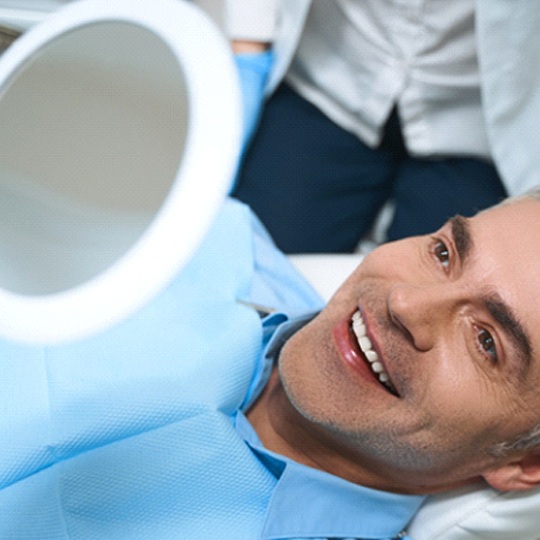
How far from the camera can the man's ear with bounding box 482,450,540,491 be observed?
32.7 inches

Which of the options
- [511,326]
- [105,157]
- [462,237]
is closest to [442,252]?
[462,237]

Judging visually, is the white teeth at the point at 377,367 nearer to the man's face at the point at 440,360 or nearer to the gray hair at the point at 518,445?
the man's face at the point at 440,360

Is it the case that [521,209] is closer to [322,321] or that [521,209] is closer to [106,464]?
[322,321]

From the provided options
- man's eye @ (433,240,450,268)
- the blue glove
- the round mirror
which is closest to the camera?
the round mirror

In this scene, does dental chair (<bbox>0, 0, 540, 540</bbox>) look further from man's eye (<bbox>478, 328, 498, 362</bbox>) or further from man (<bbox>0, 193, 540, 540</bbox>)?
man's eye (<bbox>478, 328, 498, 362</bbox>)

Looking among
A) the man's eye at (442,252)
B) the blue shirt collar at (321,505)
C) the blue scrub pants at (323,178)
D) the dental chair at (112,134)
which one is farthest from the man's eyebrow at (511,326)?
the blue scrub pants at (323,178)

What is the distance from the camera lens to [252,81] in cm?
126

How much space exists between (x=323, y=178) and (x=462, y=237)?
528 mm

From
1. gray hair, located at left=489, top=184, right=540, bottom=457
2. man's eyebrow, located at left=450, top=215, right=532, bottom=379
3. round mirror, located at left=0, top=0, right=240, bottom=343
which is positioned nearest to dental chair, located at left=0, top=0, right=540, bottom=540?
round mirror, located at left=0, top=0, right=240, bottom=343

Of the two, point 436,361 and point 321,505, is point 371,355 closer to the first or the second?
point 436,361

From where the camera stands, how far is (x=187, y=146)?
0.46m

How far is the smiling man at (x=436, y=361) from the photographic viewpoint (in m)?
0.76

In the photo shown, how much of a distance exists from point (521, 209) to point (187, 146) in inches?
20.5

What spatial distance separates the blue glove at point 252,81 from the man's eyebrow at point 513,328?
2.09 ft
